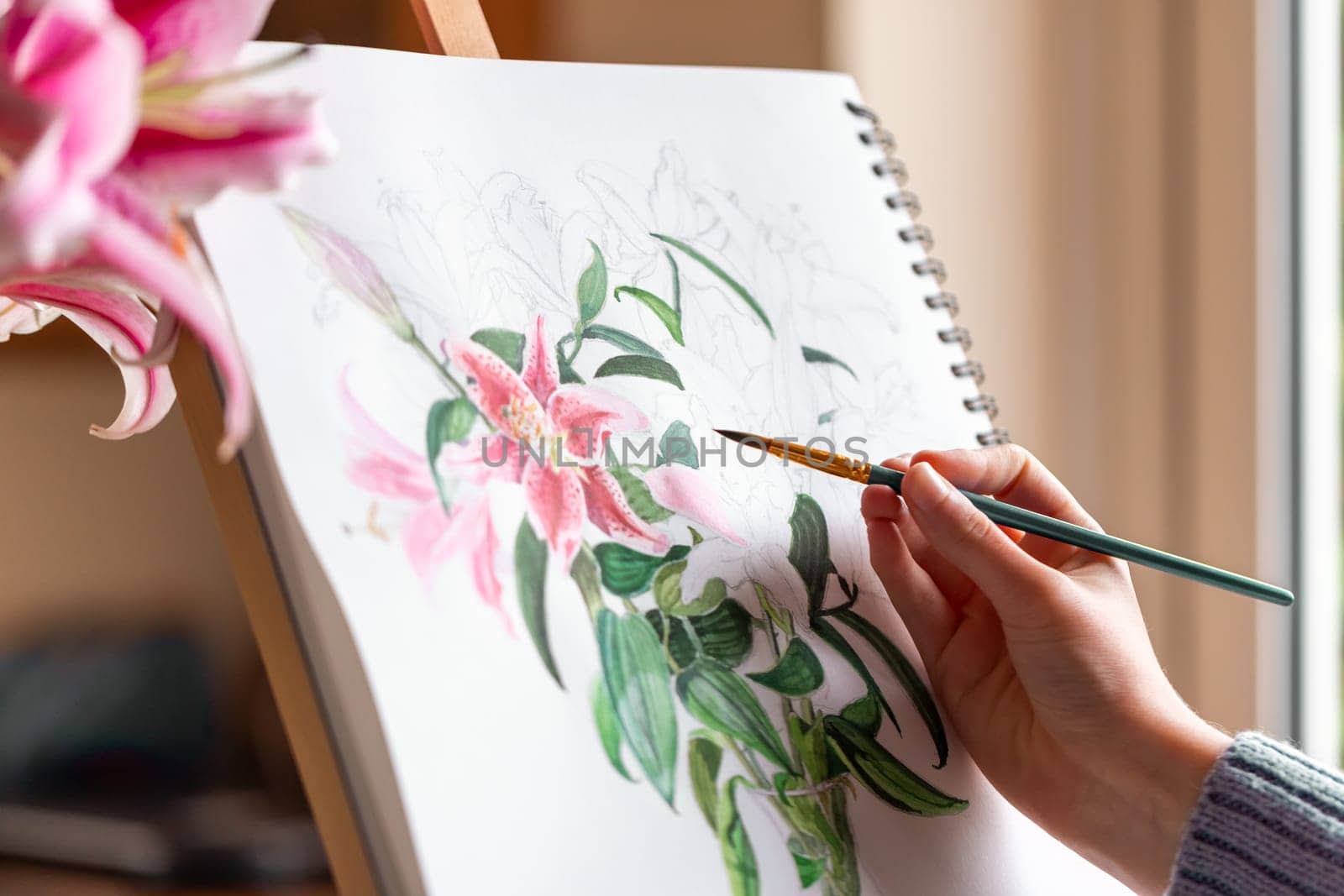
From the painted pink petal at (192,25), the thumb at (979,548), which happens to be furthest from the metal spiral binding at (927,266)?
the painted pink petal at (192,25)

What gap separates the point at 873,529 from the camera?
57 centimetres

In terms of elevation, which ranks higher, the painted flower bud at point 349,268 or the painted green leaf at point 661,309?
the painted green leaf at point 661,309

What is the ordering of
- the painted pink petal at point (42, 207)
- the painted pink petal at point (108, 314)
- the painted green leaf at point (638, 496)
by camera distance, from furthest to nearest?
the painted green leaf at point (638, 496) < the painted pink petal at point (108, 314) < the painted pink petal at point (42, 207)

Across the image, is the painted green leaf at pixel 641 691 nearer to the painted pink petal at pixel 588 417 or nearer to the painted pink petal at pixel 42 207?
the painted pink petal at pixel 588 417

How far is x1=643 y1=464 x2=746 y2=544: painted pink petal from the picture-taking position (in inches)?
19.7

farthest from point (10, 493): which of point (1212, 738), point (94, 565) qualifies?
point (1212, 738)

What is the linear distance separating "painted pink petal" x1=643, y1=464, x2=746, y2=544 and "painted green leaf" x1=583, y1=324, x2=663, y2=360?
0.05 meters

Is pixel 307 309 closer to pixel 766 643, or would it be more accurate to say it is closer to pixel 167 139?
pixel 167 139

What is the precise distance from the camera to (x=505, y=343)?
1.55 feet

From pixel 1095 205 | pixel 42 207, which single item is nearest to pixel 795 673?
pixel 42 207

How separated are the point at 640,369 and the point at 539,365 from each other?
0.06m

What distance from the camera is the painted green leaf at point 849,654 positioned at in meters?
0.53

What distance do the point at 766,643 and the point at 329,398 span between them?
214 mm

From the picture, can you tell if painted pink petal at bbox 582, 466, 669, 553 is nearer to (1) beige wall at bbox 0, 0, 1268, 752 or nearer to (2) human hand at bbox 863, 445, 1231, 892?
(2) human hand at bbox 863, 445, 1231, 892
